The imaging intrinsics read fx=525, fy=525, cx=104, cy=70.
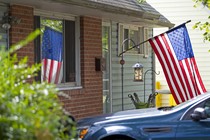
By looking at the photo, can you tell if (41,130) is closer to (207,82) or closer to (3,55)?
(3,55)

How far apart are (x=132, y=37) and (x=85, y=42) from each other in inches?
161

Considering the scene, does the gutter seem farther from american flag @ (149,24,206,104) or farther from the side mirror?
the side mirror

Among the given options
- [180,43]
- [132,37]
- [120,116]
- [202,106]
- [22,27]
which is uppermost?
[132,37]

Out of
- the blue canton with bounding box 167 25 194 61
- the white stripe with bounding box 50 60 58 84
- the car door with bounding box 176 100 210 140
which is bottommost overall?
the car door with bounding box 176 100 210 140

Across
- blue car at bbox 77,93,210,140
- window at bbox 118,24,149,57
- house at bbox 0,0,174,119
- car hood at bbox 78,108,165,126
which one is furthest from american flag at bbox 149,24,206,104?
blue car at bbox 77,93,210,140

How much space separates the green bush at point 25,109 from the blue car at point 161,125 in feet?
12.5

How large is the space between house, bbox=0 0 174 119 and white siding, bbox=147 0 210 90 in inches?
222

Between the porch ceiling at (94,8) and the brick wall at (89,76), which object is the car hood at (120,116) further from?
the brick wall at (89,76)

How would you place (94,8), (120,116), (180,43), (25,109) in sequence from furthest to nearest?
(180,43), (94,8), (120,116), (25,109)

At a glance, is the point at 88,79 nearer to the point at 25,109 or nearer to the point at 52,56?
the point at 52,56

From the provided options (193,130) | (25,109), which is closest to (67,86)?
(193,130)

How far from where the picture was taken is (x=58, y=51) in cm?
1100

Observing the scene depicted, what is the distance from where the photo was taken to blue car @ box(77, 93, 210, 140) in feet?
23.4

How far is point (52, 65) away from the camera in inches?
421
